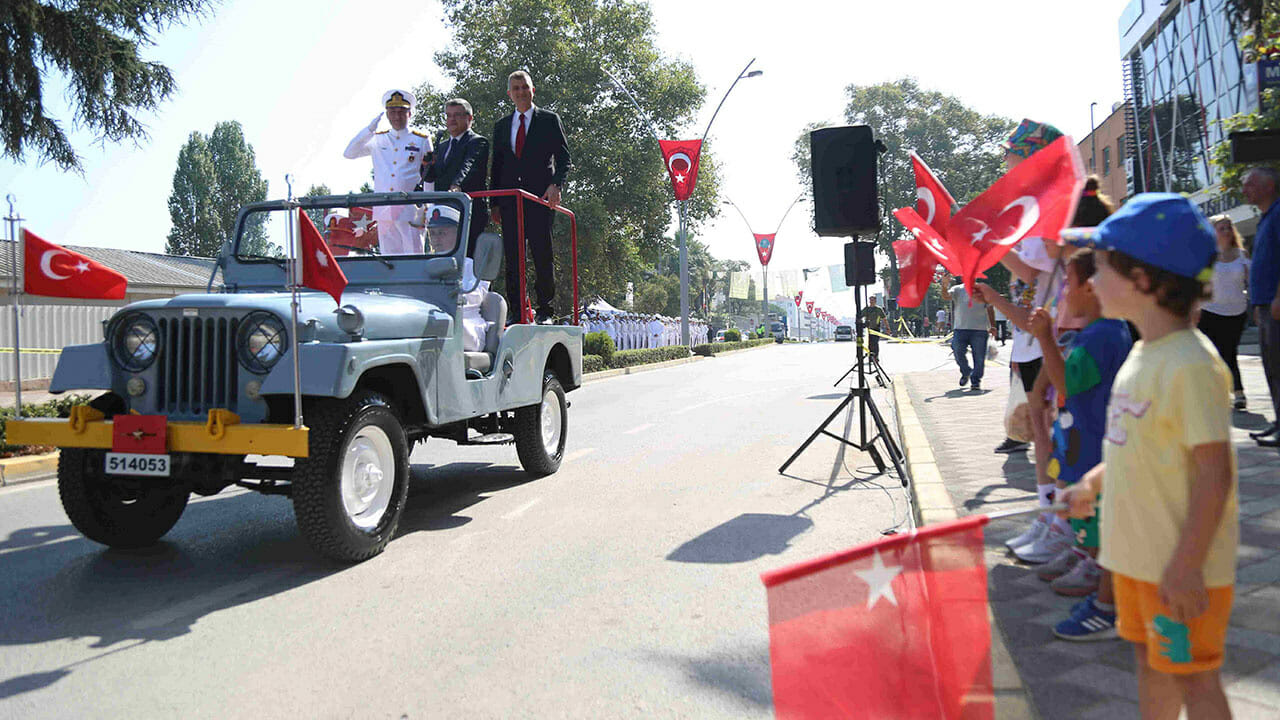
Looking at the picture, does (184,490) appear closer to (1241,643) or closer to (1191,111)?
(1241,643)

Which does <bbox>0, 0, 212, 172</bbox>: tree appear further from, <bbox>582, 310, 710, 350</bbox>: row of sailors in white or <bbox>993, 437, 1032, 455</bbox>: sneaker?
<bbox>582, 310, 710, 350</bbox>: row of sailors in white

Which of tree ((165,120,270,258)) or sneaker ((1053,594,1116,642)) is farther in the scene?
tree ((165,120,270,258))

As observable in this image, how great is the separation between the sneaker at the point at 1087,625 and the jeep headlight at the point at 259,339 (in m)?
3.66

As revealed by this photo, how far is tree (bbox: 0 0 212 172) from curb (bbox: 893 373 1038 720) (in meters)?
11.6

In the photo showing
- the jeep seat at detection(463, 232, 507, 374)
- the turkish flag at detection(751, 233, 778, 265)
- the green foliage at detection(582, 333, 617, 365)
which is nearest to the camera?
the jeep seat at detection(463, 232, 507, 374)

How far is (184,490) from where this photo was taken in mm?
5145

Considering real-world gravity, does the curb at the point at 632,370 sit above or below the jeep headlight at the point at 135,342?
below

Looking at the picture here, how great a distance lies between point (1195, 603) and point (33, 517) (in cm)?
662

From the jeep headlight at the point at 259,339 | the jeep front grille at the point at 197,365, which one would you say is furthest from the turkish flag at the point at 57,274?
the jeep headlight at the point at 259,339

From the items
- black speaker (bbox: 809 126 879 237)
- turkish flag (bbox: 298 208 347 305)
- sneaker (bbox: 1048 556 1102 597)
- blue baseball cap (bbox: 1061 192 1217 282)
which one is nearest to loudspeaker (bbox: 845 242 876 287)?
black speaker (bbox: 809 126 879 237)

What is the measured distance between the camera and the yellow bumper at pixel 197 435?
427cm

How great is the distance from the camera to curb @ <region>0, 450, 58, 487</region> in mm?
7691

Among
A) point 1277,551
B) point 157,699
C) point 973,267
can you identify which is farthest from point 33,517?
point 1277,551

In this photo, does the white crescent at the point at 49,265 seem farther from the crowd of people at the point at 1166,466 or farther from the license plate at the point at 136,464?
the crowd of people at the point at 1166,466
